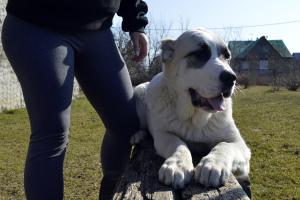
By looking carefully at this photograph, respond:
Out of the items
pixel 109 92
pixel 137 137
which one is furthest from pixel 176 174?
pixel 137 137

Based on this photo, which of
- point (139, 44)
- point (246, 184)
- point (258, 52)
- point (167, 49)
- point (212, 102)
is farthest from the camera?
point (258, 52)

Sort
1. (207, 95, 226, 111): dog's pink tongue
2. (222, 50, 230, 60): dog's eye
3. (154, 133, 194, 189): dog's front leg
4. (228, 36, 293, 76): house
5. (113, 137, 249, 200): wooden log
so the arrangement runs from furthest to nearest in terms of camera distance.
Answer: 1. (228, 36, 293, 76): house
2. (222, 50, 230, 60): dog's eye
3. (207, 95, 226, 111): dog's pink tongue
4. (154, 133, 194, 189): dog's front leg
5. (113, 137, 249, 200): wooden log

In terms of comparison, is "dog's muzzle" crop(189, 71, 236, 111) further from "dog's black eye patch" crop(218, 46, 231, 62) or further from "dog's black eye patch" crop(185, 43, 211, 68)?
"dog's black eye patch" crop(218, 46, 231, 62)

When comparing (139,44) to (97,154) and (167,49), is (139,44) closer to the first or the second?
(167,49)

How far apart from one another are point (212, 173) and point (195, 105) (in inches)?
28.9

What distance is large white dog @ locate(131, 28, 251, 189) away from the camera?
1.89m

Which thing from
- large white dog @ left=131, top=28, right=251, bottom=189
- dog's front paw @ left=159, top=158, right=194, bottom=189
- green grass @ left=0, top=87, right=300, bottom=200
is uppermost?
large white dog @ left=131, top=28, right=251, bottom=189

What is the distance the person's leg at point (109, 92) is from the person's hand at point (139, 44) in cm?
24

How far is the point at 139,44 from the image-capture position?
2.35 meters

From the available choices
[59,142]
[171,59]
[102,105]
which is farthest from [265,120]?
[59,142]

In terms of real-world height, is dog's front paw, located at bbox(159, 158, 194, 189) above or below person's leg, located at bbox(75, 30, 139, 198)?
below

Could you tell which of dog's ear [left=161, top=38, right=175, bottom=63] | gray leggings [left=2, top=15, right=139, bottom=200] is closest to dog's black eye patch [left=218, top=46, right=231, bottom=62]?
dog's ear [left=161, top=38, right=175, bottom=63]

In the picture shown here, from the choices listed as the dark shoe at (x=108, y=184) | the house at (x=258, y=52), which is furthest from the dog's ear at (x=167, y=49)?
the house at (x=258, y=52)

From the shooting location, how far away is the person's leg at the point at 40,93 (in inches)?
60.2
